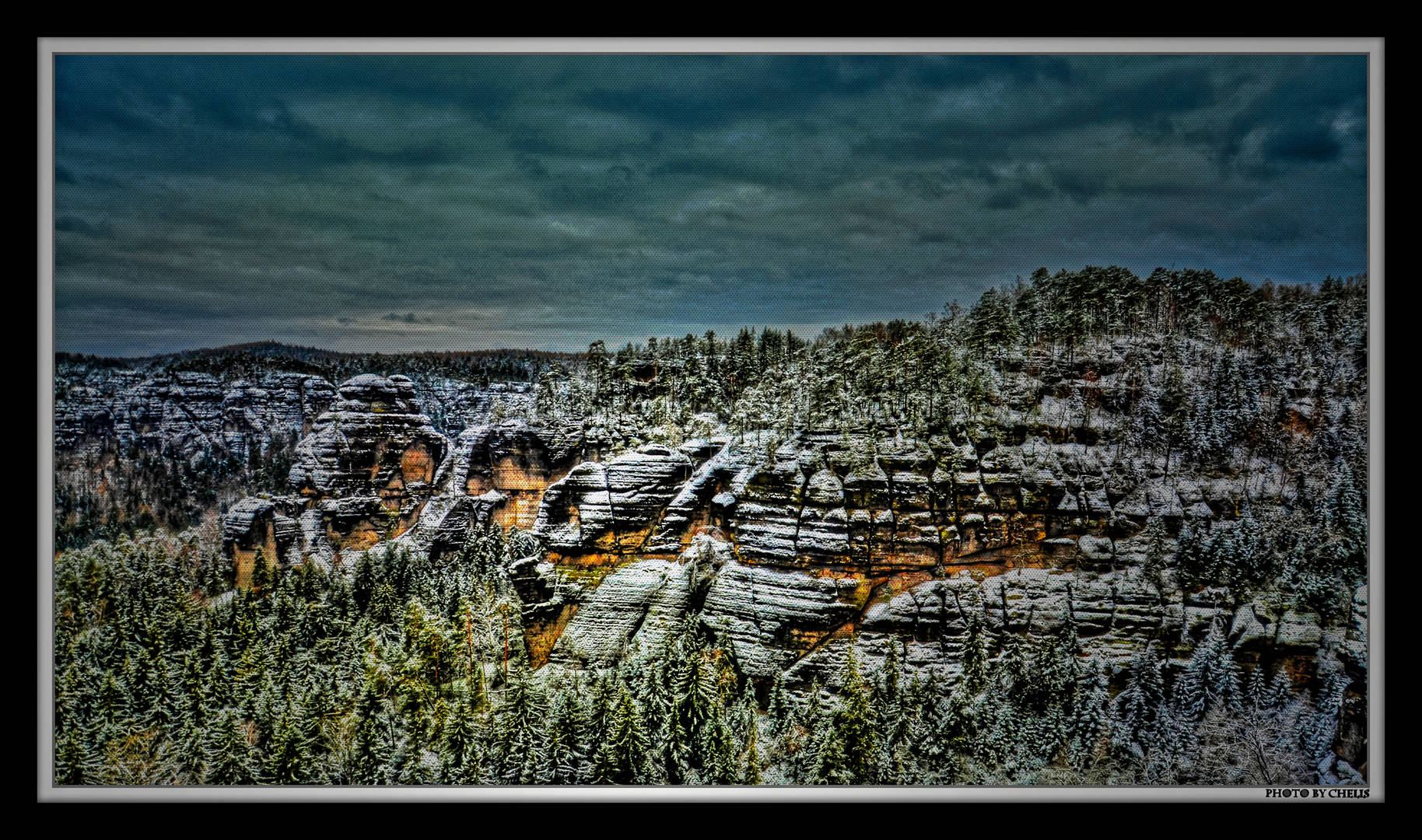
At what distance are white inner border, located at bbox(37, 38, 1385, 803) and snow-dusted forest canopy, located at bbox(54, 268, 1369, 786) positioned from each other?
28cm

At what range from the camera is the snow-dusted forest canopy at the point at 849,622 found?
18.7 ft

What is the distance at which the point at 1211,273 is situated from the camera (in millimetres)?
5891

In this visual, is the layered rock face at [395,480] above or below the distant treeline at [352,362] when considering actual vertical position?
below

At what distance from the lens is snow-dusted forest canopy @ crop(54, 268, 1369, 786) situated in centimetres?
570

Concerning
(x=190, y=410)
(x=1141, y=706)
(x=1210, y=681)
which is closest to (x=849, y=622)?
(x=1141, y=706)

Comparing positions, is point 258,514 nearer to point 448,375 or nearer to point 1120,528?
point 448,375
